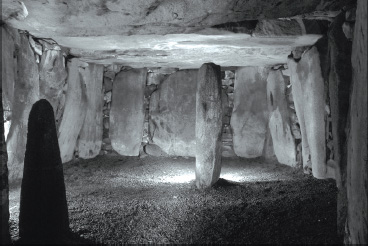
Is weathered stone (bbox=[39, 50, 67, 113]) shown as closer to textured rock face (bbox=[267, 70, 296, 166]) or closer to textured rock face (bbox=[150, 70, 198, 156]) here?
textured rock face (bbox=[150, 70, 198, 156])

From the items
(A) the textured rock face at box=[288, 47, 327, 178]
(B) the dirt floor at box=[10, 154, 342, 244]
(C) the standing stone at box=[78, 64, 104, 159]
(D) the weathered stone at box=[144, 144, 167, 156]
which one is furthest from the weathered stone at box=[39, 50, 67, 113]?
(A) the textured rock face at box=[288, 47, 327, 178]

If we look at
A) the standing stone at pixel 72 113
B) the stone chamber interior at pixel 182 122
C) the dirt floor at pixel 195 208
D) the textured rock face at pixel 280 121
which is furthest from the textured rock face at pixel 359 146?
the standing stone at pixel 72 113

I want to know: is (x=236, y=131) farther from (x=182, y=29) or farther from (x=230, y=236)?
(x=230, y=236)

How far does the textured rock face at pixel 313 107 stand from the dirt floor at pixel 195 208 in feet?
1.25

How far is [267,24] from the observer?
164 inches

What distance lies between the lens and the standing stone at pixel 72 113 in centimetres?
592

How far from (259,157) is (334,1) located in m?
4.41

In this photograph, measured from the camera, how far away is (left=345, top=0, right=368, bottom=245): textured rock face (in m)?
1.89

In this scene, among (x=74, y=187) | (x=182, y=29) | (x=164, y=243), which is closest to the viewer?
(x=164, y=243)

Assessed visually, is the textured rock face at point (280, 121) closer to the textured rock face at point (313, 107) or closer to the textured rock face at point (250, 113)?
the textured rock face at point (250, 113)

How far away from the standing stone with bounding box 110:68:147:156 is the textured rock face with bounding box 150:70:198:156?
0.35 meters

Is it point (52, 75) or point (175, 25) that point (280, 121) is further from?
point (52, 75)

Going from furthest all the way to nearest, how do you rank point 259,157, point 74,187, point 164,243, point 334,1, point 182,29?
point 259,157 < point 74,187 < point 182,29 < point 334,1 < point 164,243

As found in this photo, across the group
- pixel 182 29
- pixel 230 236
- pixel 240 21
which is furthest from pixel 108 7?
pixel 230 236
